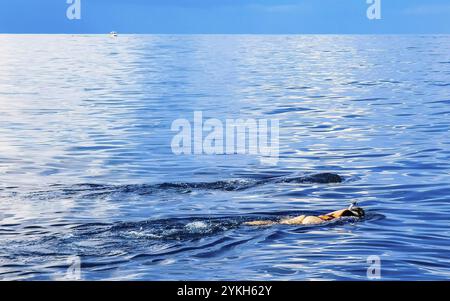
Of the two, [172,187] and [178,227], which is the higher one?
[172,187]

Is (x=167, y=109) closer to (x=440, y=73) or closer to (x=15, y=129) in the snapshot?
(x=15, y=129)

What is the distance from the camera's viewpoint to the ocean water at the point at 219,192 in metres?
17.6

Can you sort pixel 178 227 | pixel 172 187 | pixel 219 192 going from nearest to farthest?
1. pixel 178 227
2. pixel 219 192
3. pixel 172 187

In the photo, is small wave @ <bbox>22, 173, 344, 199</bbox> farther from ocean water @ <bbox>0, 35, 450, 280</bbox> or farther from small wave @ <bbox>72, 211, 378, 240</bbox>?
small wave @ <bbox>72, 211, 378, 240</bbox>

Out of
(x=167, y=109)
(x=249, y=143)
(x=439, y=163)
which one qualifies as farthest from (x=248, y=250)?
(x=167, y=109)

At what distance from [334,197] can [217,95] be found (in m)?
40.0

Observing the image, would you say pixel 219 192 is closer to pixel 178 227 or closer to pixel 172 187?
pixel 172 187

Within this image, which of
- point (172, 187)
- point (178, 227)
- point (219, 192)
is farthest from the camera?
point (172, 187)

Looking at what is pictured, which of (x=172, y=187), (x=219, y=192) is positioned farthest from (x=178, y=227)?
(x=172, y=187)

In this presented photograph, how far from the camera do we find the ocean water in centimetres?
1761

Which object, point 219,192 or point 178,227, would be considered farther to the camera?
point 219,192

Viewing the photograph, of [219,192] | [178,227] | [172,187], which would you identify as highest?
[172,187]

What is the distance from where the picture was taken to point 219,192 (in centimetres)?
2622

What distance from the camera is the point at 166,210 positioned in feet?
76.7
